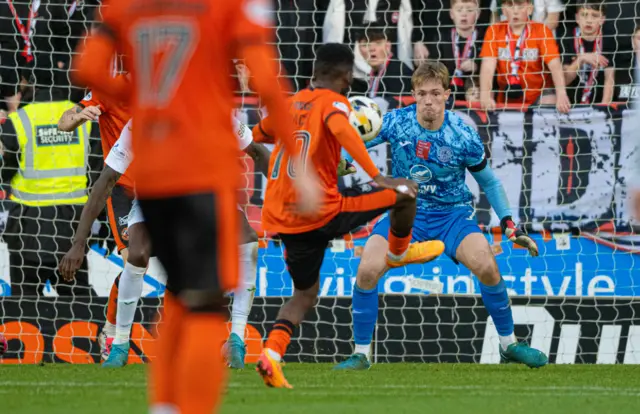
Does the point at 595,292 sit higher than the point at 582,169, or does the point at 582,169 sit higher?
the point at 582,169

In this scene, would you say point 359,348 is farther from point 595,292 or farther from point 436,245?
point 595,292

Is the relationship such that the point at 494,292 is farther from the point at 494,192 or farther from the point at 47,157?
the point at 47,157

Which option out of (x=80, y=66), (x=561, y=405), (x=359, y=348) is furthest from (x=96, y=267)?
(x=80, y=66)

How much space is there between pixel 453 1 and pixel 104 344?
173 inches

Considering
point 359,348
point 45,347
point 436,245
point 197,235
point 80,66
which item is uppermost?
point 80,66

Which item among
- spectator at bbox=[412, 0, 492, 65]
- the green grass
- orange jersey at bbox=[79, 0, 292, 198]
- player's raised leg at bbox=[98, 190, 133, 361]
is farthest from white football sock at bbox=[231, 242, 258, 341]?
spectator at bbox=[412, 0, 492, 65]

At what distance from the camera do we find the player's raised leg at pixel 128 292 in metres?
7.19

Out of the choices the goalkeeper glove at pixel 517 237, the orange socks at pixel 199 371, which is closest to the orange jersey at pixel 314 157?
the goalkeeper glove at pixel 517 237

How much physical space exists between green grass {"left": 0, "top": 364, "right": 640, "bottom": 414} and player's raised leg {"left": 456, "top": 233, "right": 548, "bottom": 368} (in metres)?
0.10

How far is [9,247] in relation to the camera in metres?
9.23

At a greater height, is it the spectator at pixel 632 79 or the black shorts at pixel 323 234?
the spectator at pixel 632 79

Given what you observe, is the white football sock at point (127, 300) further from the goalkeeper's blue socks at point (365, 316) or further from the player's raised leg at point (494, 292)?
the player's raised leg at point (494, 292)

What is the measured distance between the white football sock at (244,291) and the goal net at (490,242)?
161 cm

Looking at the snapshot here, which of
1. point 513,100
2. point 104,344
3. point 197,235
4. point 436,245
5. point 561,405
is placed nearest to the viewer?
point 197,235
